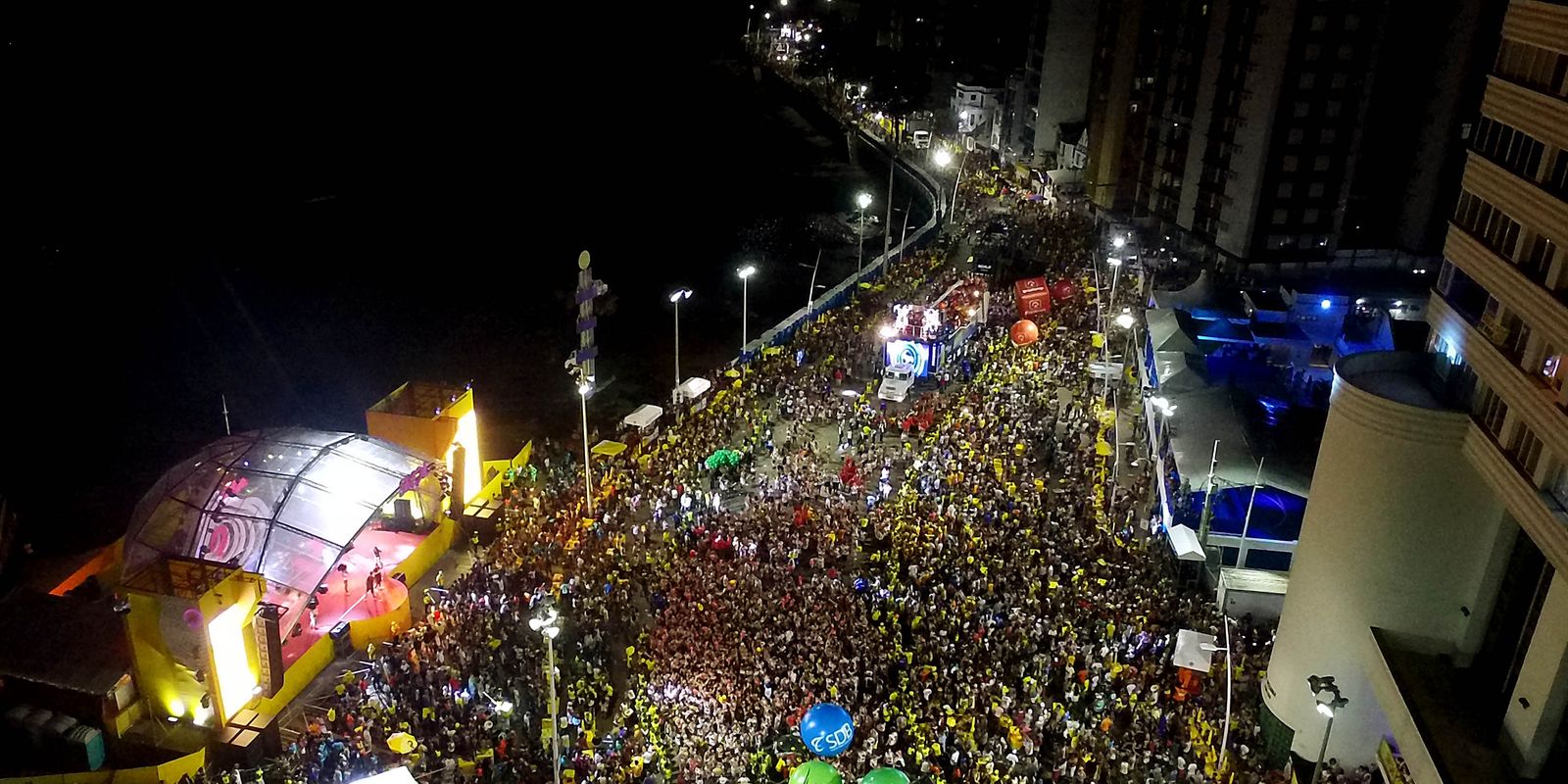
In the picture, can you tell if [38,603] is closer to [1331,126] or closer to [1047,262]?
[1047,262]

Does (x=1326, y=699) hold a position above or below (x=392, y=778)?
above

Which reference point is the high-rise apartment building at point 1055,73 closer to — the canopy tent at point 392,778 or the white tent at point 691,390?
the white tent at point 691,390

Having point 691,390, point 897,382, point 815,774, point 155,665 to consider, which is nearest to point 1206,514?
point 815,774

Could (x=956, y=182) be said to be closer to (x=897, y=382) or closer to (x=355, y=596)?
(x=897, y=382)

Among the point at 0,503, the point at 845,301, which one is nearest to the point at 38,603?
the point at 0,503

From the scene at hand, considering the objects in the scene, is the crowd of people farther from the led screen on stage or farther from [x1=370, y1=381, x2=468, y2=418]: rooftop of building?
the led screen on stage

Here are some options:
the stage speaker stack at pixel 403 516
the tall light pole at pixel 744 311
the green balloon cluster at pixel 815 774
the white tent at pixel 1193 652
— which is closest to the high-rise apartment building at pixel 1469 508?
the white tent at pixel 1193 652

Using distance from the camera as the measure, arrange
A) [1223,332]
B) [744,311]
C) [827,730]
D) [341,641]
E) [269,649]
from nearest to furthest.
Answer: [827,730], [269,649], [341,641], [1223,332], [744,311]
